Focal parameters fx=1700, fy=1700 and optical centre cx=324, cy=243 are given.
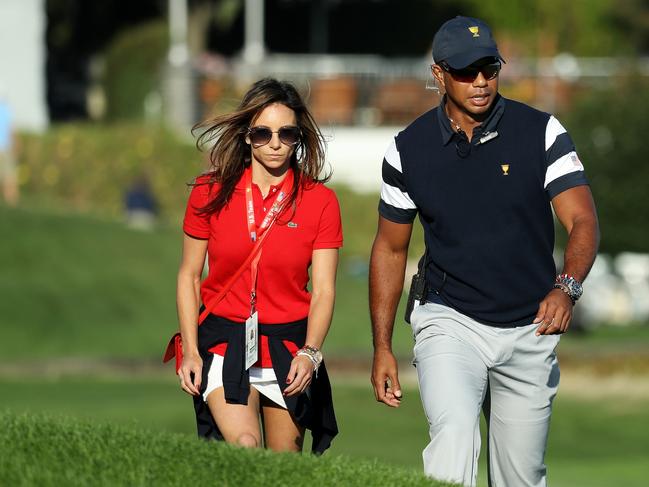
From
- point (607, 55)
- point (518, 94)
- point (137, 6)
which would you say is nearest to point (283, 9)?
point (137, 6)

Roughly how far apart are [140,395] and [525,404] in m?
15.4

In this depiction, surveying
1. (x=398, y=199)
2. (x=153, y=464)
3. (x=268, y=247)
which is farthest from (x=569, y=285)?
(x=153, y=464)

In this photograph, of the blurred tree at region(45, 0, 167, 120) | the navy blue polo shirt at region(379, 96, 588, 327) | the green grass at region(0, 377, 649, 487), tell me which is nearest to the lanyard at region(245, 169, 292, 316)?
the navy blue polo shirt at region(379, 96, 588, 327)

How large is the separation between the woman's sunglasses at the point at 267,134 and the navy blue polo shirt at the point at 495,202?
0.48m

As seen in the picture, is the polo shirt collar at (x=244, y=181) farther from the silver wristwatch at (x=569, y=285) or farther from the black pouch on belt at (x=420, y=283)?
the silver wristwatch at (x=569, y=285)

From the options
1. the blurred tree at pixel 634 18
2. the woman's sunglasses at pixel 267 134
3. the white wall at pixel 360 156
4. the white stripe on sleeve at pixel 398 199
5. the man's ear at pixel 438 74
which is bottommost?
the white wall at pixel 360 156

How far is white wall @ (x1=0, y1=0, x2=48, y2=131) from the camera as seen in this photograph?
4175 centimetres

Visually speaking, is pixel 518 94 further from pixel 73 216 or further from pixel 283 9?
pixel 283 9

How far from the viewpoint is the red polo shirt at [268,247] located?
7.11 meters

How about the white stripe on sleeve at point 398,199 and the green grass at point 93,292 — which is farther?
the green grass at point 93,292

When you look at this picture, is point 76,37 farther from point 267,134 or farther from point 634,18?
point 267,134

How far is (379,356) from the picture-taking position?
725cm

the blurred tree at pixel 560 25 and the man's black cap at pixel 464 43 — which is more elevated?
the man's black cap at pixel 464 43

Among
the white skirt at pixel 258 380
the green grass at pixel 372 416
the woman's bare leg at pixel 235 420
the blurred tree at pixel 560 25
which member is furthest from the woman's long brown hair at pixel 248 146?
the blurred tree at pixel 560 25
